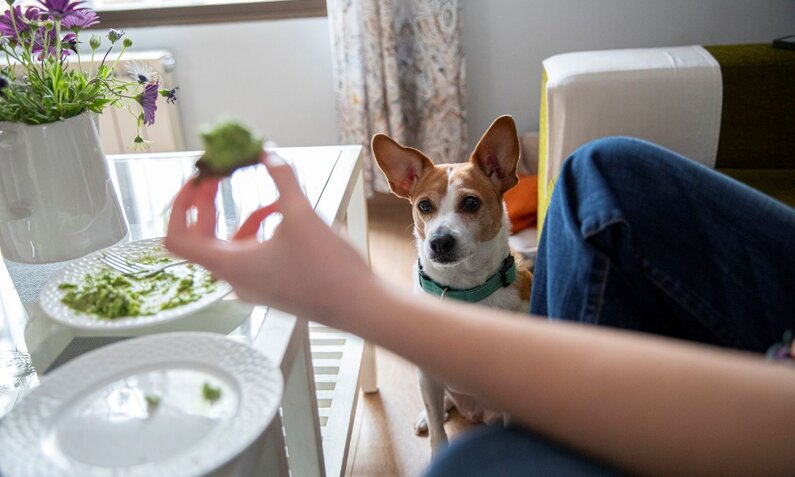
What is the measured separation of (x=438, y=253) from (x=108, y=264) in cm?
61

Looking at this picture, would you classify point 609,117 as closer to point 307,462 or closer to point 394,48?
point 394,48

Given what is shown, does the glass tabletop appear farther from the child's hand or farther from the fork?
the child's hand

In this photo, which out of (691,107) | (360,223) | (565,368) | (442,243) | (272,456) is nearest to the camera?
(565,368)

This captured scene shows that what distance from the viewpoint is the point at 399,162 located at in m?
1.41

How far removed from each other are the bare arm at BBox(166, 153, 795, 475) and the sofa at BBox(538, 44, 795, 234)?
1.26m

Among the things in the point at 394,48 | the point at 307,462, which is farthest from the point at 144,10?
the point at 307,462

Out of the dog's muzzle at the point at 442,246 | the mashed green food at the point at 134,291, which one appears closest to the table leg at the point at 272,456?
the mashed green food at the point at 134,291

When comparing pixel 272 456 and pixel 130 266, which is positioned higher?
pixel 130 266

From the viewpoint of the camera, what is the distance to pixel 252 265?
504 mm

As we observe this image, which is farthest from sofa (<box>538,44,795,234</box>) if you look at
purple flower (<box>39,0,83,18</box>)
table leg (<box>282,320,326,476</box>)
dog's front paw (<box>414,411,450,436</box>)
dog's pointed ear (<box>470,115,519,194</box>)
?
purple flower (<box>39,0,83,18</box>)

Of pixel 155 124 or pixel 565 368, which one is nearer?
pixel 565 368

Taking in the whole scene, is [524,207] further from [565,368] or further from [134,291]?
[565,368]

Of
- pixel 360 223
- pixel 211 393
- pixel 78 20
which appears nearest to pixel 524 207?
pixel 360 223

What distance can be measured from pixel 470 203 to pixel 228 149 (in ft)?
2.56
